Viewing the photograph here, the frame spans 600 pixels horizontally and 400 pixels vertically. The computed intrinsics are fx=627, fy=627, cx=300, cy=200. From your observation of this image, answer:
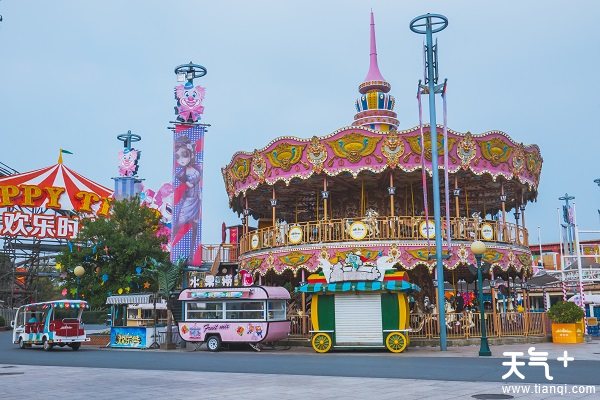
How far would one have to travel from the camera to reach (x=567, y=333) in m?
26.2

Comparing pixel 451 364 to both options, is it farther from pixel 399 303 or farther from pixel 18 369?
pixel 18 369

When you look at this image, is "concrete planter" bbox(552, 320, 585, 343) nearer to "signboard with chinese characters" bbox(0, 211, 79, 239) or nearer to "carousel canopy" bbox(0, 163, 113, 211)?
"signboard with chinese characters" bbox(0, 211, 79, 239)

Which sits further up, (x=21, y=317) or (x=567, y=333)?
A: (x=21, y=317)

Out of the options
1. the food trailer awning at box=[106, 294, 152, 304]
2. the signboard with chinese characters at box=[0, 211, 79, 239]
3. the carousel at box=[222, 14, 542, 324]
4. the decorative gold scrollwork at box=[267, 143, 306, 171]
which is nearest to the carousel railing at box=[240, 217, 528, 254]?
the carousel at box=[222, 14, 542, 324]

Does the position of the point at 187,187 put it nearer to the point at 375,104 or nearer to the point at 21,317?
the point at 21,317

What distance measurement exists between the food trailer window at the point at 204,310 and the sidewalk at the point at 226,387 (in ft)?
32.1

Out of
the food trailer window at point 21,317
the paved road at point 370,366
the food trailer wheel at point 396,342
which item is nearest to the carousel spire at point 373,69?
the food trailer wheel at point 396,342

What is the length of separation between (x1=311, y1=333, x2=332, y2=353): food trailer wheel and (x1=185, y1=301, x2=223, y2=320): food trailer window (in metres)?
4.15

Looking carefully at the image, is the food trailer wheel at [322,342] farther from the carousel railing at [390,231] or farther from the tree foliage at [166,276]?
the tree foliage at [166,276]

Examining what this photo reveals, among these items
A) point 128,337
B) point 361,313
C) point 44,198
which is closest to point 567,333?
point 361,313

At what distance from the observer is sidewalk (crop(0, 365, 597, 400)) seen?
1093cm

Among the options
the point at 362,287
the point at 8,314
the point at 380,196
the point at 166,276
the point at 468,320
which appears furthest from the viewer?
the point at 8,314

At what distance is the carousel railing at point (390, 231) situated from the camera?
1024 inches

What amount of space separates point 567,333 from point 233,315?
13.9 metres
